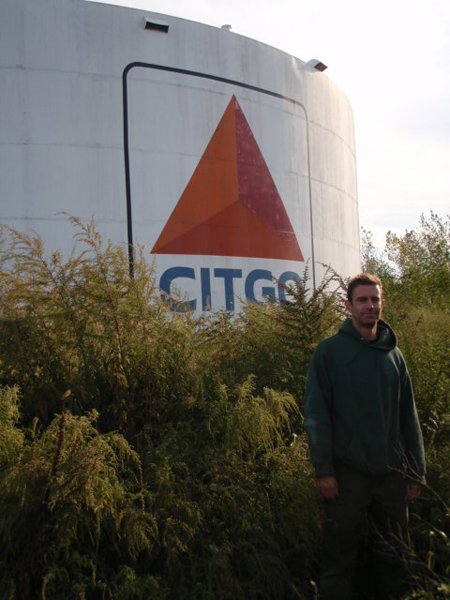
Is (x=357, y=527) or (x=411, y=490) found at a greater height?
(x=411, y=490)

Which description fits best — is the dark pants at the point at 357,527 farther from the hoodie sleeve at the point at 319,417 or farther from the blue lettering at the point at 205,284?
the blue lettering at the point at 205,284

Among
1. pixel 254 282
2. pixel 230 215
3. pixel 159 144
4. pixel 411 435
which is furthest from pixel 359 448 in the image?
pixel 159 144

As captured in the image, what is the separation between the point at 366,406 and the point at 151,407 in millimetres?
1448

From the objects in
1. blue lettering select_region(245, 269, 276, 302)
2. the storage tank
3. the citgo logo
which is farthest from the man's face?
blue lettering select_region(245, 269, 276, 302)

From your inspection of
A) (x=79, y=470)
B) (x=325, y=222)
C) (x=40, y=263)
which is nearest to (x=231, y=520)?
(x=79, y=470)

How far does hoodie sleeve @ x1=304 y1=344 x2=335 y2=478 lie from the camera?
3.45 m

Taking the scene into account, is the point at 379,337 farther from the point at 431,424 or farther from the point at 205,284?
the point at 205,284

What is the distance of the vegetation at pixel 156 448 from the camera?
327 centimetres

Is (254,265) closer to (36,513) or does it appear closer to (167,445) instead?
(167,445)

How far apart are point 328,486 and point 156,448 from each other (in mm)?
1064

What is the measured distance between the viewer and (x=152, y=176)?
368 inches

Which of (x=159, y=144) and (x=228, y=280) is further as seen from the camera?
(x=228, y=280)

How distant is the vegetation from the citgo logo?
13.4 ft

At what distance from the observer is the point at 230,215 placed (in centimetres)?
987
